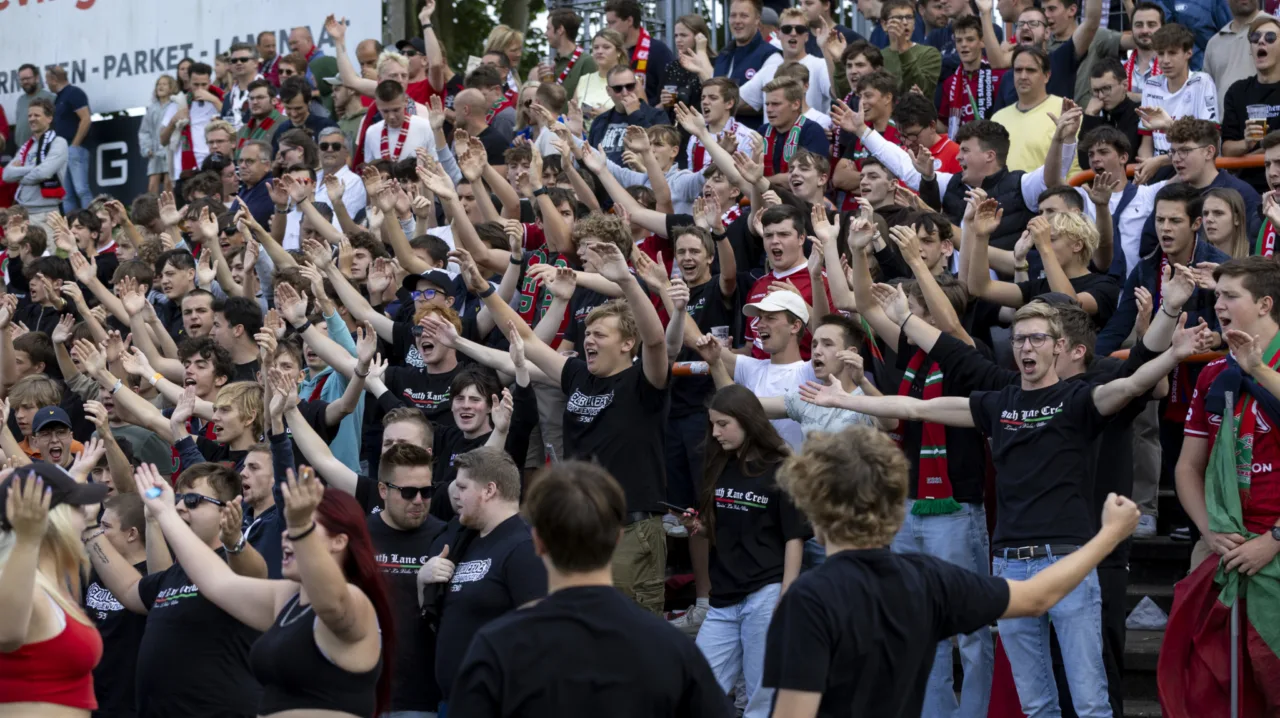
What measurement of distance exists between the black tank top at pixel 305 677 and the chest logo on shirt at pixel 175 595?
1.33 meters

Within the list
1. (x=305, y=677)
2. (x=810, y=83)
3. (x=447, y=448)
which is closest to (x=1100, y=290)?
(x=447, y=448)

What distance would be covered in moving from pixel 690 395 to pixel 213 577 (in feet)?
12.7

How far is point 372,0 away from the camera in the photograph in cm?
1677

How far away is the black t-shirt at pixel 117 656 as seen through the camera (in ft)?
22.8

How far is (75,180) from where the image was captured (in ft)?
58.6

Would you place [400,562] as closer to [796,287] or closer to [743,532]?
[743,532]

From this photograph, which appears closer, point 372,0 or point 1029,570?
point 1029,570

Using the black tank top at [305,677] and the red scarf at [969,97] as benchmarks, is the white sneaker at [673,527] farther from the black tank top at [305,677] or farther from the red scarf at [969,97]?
the red scarf at [969,97]

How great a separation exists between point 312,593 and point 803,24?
9054 millimetres

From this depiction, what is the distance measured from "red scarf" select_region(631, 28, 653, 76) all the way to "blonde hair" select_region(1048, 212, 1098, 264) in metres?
5.99

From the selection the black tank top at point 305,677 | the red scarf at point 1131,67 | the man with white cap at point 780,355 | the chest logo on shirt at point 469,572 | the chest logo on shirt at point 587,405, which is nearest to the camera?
the black tank top at point 305,677

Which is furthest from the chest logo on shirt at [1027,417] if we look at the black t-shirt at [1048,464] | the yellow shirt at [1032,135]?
the yellow shirt at [1032,135]

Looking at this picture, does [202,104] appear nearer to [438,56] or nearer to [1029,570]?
[438,56]

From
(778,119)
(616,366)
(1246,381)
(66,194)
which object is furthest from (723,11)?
(1246,381)
